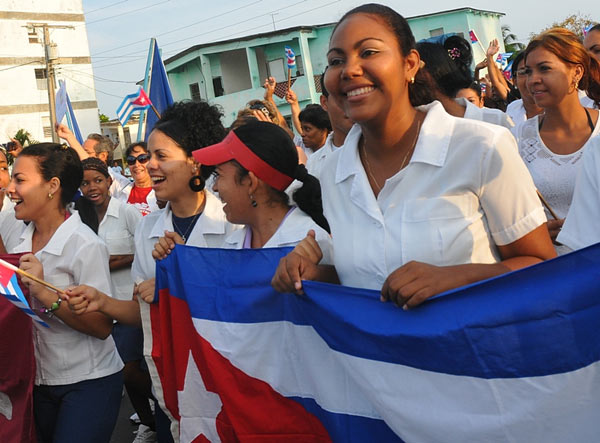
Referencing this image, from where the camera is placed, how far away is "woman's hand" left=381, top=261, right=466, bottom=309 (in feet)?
7.34

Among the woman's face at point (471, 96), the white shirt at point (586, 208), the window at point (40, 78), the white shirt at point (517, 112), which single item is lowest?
the white shirt at point (586, 208)

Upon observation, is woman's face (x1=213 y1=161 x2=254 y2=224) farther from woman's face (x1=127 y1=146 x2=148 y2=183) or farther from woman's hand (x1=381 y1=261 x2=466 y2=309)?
woman's face (x1=127 y1=146 x2=148 y2=183)

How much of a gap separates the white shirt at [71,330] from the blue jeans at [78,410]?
0.17ft

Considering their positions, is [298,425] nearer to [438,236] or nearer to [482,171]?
[438,236]

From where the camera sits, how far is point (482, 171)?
7.55 ft

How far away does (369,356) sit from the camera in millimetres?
2568

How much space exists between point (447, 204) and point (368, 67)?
0.54 meters

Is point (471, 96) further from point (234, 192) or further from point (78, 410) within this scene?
point (78, 410)

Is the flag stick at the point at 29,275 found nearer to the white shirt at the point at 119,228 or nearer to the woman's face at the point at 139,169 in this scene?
the white shirt at the point at 119,228

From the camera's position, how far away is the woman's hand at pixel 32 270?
369 centimetres

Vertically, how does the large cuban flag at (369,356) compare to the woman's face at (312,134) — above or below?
below

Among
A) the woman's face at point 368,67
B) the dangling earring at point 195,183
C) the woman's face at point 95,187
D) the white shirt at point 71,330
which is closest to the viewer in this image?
the woman's face at point 368,67

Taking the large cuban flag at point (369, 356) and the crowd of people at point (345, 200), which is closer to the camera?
the large cuban flag at point (369, 356)

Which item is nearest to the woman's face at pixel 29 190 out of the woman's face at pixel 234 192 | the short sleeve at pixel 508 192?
the woman's face at pixel 234 192
